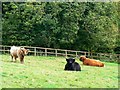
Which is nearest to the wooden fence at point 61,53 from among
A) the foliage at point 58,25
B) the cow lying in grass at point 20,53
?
the foliage at point 58,25

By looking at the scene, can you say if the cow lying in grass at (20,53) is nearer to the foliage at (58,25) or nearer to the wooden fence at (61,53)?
the wooden fence at (61,53)

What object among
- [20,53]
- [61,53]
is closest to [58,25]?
[61,53]

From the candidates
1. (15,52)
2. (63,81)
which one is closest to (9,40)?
(15,52)

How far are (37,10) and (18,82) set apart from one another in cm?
801

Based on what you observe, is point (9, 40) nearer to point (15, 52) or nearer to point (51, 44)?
point (51, 44)

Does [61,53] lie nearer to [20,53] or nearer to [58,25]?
[58,25]

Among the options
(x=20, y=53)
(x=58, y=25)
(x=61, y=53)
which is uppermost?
(x=58, y=25)

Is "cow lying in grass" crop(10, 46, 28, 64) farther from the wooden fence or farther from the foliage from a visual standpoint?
the foliage

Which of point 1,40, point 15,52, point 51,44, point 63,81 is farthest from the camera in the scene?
point 51,44

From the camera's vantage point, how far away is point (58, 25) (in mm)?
13570

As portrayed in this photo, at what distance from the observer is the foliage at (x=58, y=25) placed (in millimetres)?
13195

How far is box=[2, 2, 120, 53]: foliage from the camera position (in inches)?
520

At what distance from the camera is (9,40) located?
13.2 meters

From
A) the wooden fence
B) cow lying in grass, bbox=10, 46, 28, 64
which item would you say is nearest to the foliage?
the wooden fence
